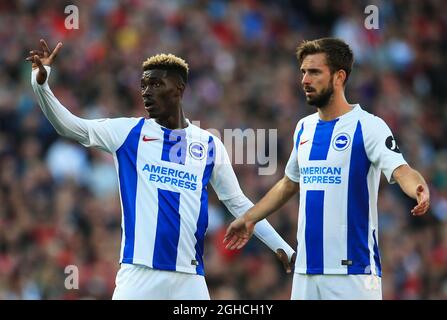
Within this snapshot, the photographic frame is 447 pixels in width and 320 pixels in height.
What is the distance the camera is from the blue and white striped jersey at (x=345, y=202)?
794 centimetres

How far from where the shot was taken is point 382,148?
7879 mm

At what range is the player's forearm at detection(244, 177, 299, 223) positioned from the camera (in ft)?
27.2

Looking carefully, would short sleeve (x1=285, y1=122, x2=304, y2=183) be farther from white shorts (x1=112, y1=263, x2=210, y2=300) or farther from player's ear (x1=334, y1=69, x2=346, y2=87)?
white shorts (x1=112, y1=263, x2=210, y2=300)

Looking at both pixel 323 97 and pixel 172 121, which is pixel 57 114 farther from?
pixel 323 97

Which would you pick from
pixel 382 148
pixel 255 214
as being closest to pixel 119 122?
pixel 255 214

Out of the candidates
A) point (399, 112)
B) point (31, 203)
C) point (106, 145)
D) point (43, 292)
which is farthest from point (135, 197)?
point (399, 112)

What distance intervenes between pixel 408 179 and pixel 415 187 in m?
0.15

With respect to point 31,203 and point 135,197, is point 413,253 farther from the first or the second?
point 135,197

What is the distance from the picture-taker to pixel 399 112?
16156 mm

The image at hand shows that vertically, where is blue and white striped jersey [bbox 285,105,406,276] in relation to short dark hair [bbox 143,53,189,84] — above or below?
below

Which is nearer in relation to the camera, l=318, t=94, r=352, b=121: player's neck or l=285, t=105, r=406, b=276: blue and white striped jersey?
l=285, t=105, r=406, b=276: blue and white striped jersey

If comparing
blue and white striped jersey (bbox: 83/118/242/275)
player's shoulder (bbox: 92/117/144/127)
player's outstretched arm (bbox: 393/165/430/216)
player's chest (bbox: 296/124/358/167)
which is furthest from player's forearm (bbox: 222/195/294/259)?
player's outstretched arm (bbox: 393/165/430/216)

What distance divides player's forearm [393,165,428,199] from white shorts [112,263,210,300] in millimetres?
1645

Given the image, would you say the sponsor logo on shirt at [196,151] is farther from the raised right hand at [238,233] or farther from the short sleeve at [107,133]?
the raised right hand at [238,233]
